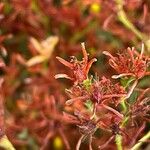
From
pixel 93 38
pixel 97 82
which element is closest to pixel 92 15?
pixel 93 38

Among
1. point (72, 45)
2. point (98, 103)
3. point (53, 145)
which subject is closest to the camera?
point (98, 103)

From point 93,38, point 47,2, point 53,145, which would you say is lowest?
point 53,145

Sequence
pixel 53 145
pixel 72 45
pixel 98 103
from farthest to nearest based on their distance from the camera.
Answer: pixel 72 45, pixel 53 145, pixel 98 103

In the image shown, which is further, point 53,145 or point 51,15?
point 51,15

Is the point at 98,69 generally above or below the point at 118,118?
below

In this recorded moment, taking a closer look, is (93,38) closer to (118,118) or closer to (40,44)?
(40,44)

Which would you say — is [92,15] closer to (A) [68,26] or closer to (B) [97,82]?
(A) [68,26]
